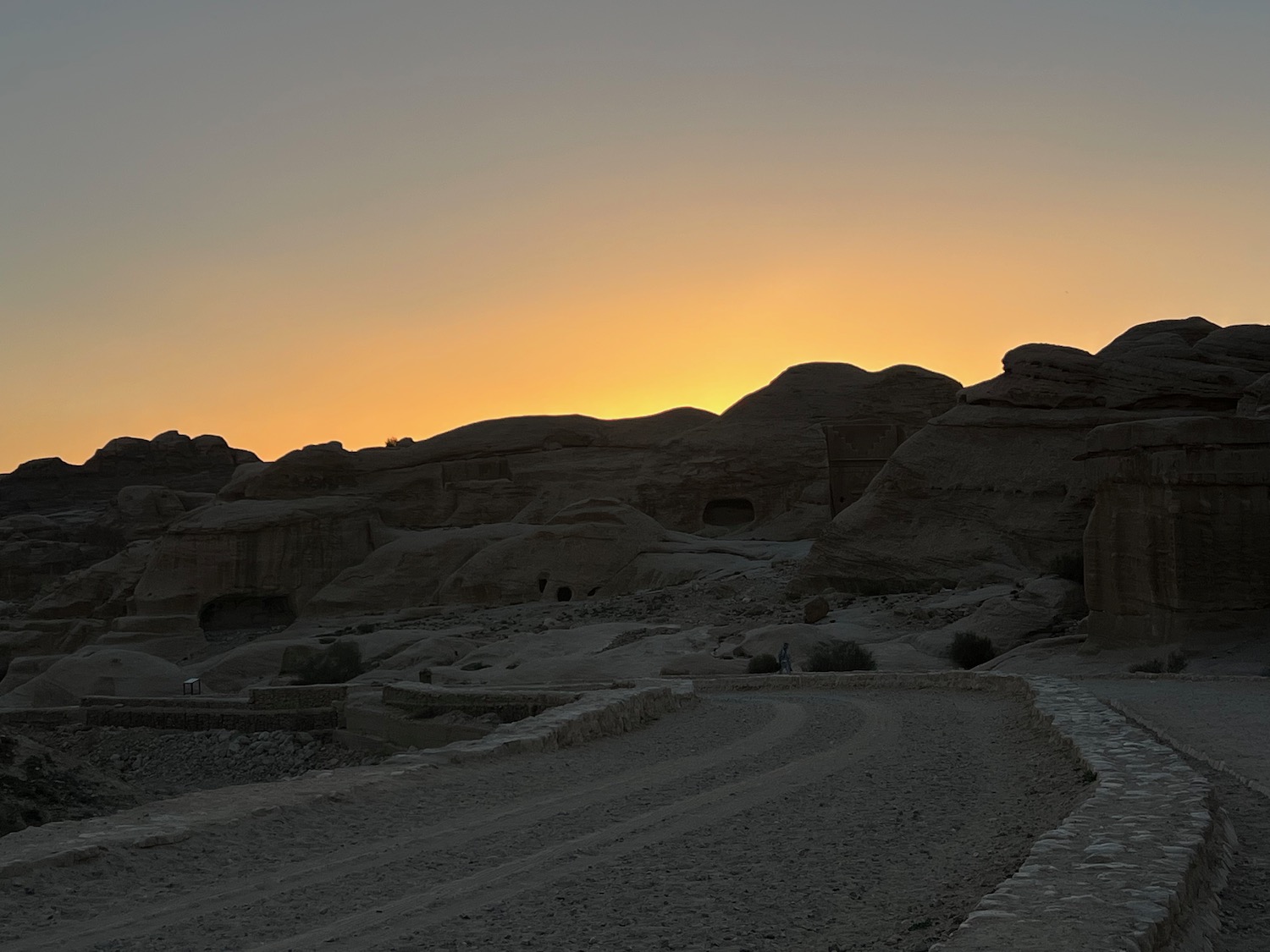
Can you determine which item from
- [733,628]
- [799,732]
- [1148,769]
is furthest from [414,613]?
[1148,769]

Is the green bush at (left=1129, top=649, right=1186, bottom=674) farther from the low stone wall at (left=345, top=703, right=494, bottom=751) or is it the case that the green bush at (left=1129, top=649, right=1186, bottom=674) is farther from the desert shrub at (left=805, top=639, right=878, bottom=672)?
the low stone wall at (left=345, top=703, right=494, bottom=751)

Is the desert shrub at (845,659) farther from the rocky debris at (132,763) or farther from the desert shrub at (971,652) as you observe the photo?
the rocky debris at (132,763)

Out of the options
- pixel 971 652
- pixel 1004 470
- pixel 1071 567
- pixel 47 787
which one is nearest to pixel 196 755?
pixel 47 787

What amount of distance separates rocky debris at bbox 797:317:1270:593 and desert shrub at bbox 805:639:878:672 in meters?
8.78

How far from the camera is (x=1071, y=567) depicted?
24031mm

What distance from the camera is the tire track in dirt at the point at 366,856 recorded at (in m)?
5.35

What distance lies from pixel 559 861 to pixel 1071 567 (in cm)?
1977

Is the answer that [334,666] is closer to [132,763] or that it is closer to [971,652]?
[132,763]

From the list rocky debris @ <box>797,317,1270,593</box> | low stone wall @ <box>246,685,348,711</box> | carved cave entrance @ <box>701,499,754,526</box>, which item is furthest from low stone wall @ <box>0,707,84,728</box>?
carved cave entrance @ <box>701,499,754,526</box>

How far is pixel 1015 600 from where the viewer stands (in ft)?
77.2

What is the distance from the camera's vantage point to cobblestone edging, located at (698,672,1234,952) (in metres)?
4.02

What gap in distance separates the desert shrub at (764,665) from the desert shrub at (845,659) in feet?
2.39

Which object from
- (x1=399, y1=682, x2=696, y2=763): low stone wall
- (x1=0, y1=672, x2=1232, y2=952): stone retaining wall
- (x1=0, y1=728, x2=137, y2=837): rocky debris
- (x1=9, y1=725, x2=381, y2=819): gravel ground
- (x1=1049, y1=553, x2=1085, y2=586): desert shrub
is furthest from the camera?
(x1=1049, y1=553, x2=1085, y2=586): desert shrub

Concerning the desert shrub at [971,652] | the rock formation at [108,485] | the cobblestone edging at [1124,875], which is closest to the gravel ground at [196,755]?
the desert shrub at [971,652]
